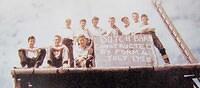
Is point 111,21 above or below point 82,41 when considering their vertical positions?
above

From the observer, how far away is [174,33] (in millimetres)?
17359

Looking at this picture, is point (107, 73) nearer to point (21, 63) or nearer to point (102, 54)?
point (102, 54)

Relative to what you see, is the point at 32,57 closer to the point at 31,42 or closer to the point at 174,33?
the point at 31,42

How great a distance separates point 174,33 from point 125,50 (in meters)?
5.27

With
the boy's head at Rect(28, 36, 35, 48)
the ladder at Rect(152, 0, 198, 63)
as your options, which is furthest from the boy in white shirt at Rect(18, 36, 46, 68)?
the ladder at Rect(152, 0, 198, 63)

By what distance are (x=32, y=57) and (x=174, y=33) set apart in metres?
6.93

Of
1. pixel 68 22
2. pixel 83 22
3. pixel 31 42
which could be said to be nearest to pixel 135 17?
pixel 83 22

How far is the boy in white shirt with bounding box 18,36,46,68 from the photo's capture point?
1167 cm

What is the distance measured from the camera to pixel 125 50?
1247cm

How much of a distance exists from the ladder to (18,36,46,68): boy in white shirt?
6331 mm

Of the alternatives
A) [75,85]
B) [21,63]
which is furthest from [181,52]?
[21,63]

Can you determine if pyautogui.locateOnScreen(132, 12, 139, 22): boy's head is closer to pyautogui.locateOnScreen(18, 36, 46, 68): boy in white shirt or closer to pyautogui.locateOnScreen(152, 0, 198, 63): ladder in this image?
pyautogui.locateOnScreen(18, 36, 46, 68): boy in white shirt

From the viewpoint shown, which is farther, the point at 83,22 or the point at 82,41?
the point at 83,22

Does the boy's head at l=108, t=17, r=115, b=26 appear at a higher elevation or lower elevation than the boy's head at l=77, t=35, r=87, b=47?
higher
